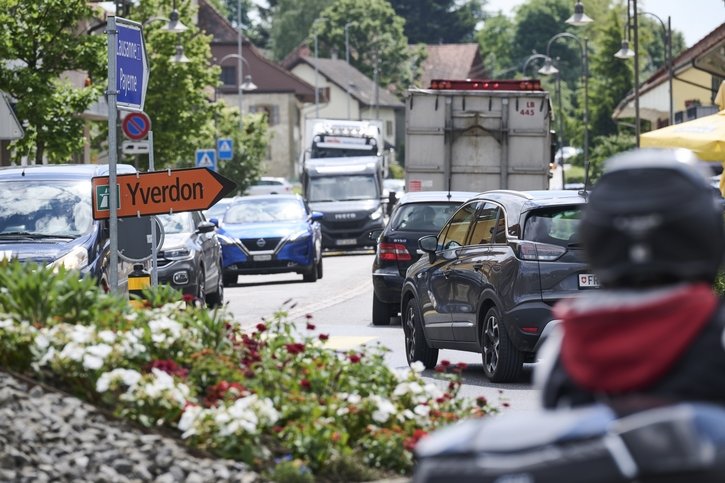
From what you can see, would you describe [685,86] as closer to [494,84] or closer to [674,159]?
[494,84]

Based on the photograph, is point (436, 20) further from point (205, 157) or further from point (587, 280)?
point (587, 280)

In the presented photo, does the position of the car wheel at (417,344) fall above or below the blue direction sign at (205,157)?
below

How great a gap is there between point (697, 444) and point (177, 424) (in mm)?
4722

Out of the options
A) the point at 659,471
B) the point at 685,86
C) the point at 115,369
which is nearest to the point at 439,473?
the point at 659,471

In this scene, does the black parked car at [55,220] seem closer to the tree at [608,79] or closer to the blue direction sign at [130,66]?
the blue direction sign at [130,66]

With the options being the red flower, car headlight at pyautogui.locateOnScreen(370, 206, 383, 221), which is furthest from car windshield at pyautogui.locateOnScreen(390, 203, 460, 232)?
car headlight at pyautogui.locateOnScreen(370, 206, 383, 221)

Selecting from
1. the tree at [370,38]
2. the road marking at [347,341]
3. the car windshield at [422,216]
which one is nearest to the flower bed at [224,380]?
the road marking at [347,341]

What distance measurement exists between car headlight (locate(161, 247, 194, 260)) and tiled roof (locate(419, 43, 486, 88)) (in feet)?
461

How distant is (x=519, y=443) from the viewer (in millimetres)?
3623

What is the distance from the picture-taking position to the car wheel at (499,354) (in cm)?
1369

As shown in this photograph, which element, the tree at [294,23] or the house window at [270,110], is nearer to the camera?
the house window at [270,110]

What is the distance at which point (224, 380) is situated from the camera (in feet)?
27.7

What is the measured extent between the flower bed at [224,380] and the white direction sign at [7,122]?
1036cm

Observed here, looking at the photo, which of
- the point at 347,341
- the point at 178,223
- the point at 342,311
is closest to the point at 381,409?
the point at 347,341
